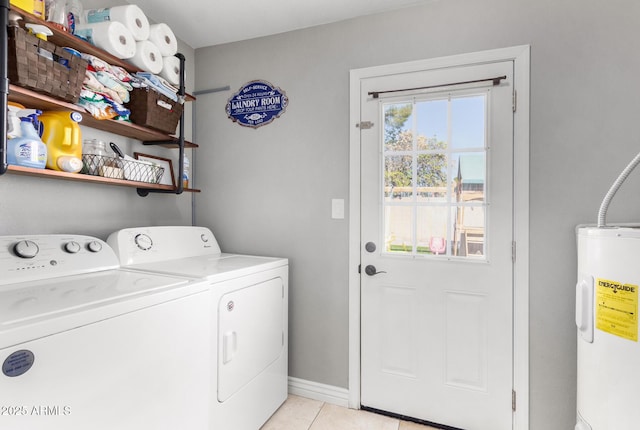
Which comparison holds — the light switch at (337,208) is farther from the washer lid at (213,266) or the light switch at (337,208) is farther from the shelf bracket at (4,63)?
the shelf bracket at (4,63)

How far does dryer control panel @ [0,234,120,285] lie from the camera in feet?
4.04

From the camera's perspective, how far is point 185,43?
2.37m

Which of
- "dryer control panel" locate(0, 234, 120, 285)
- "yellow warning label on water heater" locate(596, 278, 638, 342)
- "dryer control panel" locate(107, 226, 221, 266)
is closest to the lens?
"yellow warning label on water heater" locate(596, 278, 638, 342)

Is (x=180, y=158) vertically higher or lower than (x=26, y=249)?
higher

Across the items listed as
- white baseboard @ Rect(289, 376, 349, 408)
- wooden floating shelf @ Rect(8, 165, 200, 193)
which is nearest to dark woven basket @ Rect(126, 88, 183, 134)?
wooden floating shelf @ Rect(8, 165, 200, 193)

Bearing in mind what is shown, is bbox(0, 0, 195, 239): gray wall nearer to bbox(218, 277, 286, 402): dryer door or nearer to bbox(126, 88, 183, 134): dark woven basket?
bbox(126, 88, 183, 134): dark woven basket

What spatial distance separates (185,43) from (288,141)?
110 centimetres

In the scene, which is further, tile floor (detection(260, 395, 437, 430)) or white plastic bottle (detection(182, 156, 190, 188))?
white plastic bottle (detection(182, 156, 190, 188))

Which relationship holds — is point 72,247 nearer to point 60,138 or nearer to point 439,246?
point 60,138

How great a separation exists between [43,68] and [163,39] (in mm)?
735

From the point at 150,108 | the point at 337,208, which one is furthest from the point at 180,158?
the point at 337,208

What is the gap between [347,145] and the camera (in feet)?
6.65

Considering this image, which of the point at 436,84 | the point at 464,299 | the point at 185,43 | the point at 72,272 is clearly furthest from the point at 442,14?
the point at 72,272

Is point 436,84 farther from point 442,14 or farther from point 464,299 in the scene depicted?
point 464,299
